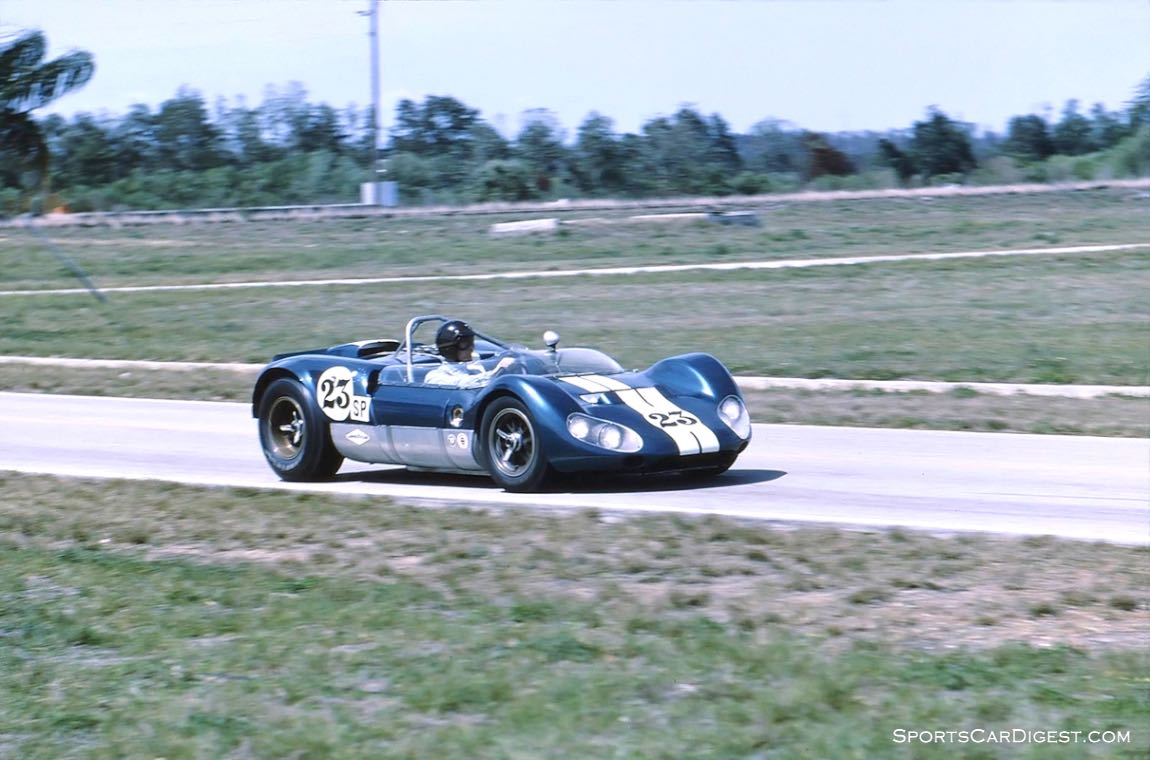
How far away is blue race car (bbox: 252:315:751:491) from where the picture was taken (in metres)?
9.70

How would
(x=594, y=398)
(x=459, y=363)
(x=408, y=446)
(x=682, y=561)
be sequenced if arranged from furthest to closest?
1. (x=459, y=363)
2. (x=408, y=446)
3. (x=594, y=398)
4. (x=682, y=561)

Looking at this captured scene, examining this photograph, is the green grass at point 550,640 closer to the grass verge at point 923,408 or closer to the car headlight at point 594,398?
the car headlight at point 594,398

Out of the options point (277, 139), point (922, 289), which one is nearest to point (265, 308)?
point (922, 289)

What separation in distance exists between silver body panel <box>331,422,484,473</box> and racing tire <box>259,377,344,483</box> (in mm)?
127

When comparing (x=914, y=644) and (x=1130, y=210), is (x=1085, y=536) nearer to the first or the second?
(x=914, y=644)

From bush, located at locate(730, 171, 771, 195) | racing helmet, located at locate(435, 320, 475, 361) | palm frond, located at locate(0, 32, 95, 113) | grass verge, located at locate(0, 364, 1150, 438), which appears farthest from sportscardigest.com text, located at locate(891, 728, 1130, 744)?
bush, located at locate(730, 171, 771, 195)

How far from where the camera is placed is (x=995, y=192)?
4972cm

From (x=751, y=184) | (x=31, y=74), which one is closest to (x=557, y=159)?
(x=751, y=184)

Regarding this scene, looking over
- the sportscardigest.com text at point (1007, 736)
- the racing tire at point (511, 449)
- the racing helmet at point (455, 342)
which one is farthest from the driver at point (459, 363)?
the sportscardigest.com text at point (1007, 736)

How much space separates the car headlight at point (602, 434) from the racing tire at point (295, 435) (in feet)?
7.48

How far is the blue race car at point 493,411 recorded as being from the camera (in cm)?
970

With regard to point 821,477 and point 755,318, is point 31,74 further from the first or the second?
point 821,477

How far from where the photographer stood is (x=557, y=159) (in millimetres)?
71188

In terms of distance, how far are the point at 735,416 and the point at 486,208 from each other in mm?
44949
